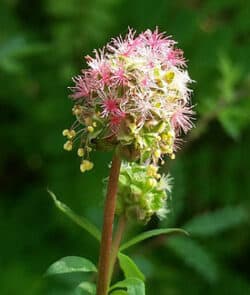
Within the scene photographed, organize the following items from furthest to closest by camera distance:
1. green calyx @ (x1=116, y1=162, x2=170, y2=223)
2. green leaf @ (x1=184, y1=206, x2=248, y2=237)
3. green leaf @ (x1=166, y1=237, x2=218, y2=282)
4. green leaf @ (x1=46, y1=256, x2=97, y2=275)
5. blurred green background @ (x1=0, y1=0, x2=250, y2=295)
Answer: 1. blurred green background @ (x1=0, y1=0, x2=250, y2=295)
2. green leaf @ (x1=166, y1=237, x2=218, y2=282)
3. green leaf @ (x1=184, y1=206, x2=248, y2=237)
4. green calyx @ (x1=116, y1=162, x2=170, y2=223)
5. green leaf @ (x1=46, y1=256, x2=97, y2=275)

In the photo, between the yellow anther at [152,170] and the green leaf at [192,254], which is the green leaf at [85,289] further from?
the green leaf at [192,254]

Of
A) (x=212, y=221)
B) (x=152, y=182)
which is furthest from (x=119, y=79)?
(x=212, y=221)

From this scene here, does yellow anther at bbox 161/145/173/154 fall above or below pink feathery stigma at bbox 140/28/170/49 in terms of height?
below

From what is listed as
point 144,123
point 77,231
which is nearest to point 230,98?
point 77,231

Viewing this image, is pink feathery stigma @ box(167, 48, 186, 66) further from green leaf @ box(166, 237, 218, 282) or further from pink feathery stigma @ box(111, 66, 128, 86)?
green leaf @ box(166, 237, 218, 282)

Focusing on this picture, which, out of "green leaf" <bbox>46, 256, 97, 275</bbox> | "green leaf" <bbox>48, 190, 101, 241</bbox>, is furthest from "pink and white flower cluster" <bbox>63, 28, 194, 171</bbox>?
"green leaf" <bbox>46, 256, 97, 275</bbox>

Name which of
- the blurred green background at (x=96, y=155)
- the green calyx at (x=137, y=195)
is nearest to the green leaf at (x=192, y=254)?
the blurred green background at (x=96, y=155)
